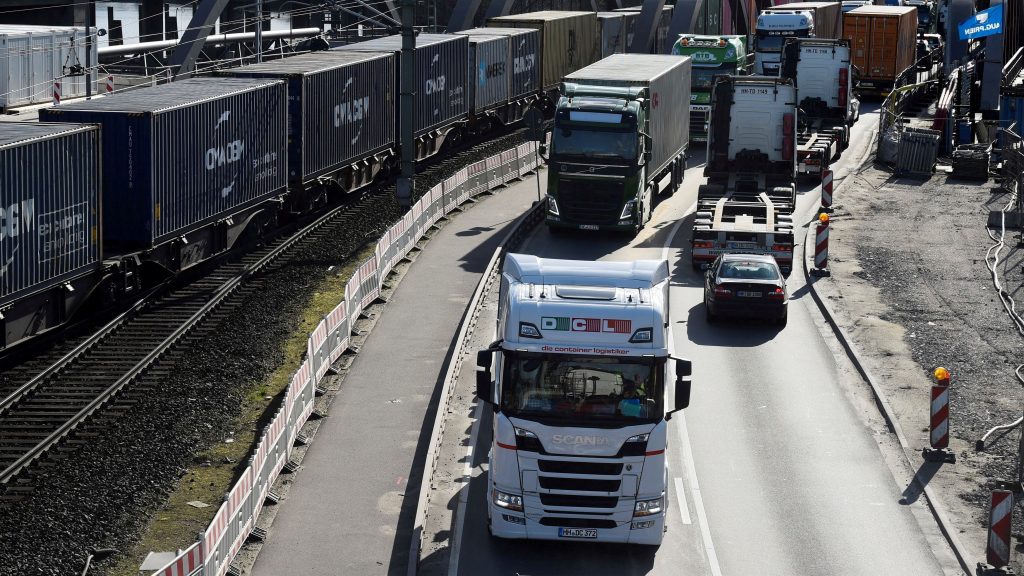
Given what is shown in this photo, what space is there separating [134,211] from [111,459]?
852 centimetres

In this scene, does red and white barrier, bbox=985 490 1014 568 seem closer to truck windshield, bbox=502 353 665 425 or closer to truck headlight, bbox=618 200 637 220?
truck windshield, bbox=502 353 665 425

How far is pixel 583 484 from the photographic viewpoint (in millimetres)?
16797

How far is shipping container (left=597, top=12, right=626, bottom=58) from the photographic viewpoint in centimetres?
6994

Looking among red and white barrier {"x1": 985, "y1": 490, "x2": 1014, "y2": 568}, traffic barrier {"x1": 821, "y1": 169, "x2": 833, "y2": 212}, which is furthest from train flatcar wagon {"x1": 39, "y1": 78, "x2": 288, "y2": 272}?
red and white barrier {"x1": 985, "y1": 490, "x2": 1014, "y2": 568}

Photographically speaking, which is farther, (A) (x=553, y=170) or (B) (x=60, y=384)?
(A) (x=553, y=170)

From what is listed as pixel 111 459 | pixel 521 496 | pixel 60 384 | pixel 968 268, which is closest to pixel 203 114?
pixel 60 384

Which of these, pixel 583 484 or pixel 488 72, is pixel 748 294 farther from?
pixel 488 72

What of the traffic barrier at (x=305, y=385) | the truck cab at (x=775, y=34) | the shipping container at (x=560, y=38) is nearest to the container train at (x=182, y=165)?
the traffic barrier at (x=305, y=385)

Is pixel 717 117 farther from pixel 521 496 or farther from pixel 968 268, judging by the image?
pixel 521 496

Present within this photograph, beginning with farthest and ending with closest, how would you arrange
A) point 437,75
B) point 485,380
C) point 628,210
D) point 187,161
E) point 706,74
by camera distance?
1. point 706,74
2. point 437,75
3. point 628,210
4. point 187,161
5. point 485,380

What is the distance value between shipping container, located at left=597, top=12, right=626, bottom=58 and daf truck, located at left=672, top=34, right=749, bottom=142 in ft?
53.7

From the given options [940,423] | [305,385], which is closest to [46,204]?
[305,385]

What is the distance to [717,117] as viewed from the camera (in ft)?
130

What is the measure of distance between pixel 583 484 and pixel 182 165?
50.7 feet
